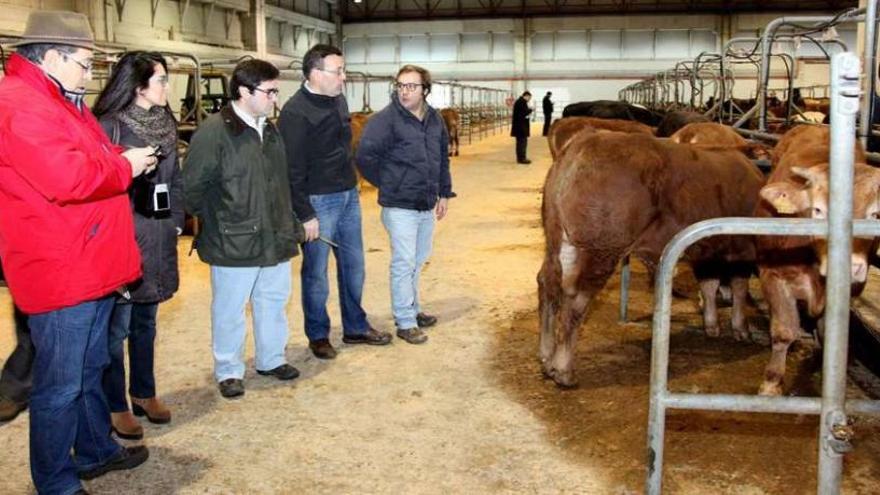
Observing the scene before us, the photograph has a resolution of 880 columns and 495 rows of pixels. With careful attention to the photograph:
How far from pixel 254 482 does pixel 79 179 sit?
1546mm

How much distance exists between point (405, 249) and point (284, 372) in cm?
123

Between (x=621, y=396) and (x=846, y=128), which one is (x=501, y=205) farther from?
(x=846, y=128)

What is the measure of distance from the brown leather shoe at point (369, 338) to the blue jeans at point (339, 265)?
0.03 m

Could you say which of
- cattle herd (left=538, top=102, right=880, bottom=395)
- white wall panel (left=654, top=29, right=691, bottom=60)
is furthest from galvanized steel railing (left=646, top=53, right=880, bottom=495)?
white wall panel (left=654, top=29, right=691, bottom=60)

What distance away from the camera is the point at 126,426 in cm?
401

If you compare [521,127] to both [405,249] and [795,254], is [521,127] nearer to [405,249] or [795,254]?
[405,249]

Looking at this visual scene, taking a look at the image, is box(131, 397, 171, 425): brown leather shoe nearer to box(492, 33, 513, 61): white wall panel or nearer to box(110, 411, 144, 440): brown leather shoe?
box(110, 411, 144, 440): brown leather shoe

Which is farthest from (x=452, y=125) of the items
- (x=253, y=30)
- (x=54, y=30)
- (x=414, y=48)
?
(x=54, y=30)

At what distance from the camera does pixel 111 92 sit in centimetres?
383

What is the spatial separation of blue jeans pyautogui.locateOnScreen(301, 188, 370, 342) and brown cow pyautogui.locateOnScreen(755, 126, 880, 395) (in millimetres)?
2515

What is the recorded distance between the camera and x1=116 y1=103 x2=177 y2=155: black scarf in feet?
12.6

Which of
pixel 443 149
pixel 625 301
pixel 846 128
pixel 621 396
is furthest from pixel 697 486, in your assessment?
pixel 443 149

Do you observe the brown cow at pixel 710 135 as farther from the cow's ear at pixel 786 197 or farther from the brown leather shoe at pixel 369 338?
the cow's ear at pixel 786 197

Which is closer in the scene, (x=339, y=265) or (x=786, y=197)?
(x=786, y=197)
